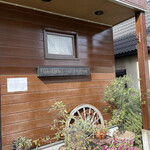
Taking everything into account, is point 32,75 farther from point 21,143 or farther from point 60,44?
point 21,143

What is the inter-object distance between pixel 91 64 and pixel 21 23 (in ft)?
6.25

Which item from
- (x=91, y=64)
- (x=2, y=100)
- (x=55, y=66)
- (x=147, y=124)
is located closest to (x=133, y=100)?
(x=147, y=124)

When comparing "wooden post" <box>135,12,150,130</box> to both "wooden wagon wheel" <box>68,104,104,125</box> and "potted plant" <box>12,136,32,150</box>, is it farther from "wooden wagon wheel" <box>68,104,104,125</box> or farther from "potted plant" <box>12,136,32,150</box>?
"potted plant" <box>12,136,32,150</box>

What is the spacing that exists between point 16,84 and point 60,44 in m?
1.32

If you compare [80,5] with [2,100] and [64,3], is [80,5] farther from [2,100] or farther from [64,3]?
[2,100]

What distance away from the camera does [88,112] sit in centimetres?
353

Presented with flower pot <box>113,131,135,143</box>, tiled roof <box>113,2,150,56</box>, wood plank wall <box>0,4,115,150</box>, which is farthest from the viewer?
tiled roof <box>113,2,150,56</box>

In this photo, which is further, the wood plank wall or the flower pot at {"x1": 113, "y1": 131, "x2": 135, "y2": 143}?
the flower pot at {"x1": 113, "y1": 131, "x2": 135, "y2": 143}

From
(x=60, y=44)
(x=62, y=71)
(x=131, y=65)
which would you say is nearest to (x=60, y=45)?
(x=60, y=44)

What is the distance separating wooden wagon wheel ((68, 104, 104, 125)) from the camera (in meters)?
3.31

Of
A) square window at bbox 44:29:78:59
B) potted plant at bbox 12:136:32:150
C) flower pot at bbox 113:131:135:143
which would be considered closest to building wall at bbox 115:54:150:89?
flower pot at bbox 113:131:135:143

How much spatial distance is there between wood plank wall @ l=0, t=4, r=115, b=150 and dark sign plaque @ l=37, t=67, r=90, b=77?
13 centimetres

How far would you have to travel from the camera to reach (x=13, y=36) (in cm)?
278

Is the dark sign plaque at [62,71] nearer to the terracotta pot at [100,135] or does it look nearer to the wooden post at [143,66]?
the wooden post at [143,66]
